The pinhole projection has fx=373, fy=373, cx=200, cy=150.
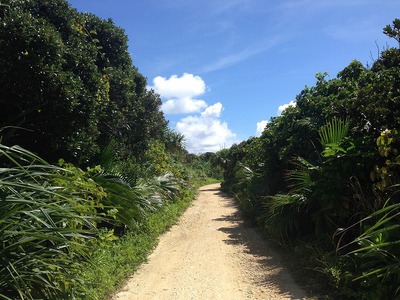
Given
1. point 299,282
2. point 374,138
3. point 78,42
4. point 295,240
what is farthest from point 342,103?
point 78,42

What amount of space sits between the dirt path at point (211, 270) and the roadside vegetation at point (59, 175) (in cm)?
42

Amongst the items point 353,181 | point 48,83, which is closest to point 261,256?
point 353,181

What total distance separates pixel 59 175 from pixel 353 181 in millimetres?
4514

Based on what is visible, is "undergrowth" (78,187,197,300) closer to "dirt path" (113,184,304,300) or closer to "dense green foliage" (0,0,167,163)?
"dirt path" (113,184,304,300)

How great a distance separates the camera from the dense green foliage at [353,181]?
4.55 metres

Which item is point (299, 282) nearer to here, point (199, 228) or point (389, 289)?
point (389, 289)

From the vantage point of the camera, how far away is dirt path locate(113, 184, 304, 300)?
5.87 metres

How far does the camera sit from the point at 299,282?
6.06m

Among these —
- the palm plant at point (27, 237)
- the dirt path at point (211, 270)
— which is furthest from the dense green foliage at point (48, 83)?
the dirt path at point (211, 270)

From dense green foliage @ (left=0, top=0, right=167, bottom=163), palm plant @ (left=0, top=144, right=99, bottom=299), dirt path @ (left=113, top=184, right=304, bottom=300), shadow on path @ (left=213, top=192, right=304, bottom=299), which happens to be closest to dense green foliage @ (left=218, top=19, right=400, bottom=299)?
shadow on path @ (left=213, top=192, right=304, bottom=299)

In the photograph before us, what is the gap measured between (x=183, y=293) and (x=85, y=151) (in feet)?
12.2

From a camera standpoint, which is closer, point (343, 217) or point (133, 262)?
point (343, 217)

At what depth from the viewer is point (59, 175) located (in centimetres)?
380

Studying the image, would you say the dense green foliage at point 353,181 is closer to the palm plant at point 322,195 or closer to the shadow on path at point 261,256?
the palm plant at point 322,195
